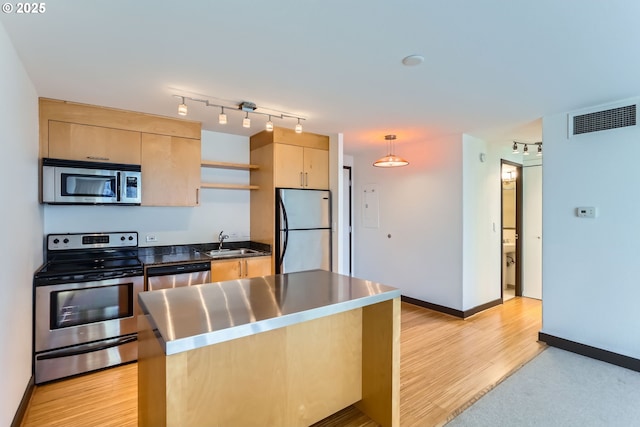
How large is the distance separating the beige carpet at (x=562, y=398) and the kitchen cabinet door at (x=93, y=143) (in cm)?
371

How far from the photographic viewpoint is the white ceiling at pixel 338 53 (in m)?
1.64

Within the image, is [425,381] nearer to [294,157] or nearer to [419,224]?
[419,224]

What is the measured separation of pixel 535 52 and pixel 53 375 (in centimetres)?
442

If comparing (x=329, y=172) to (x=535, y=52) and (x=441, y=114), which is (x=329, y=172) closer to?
(x=441, y=114)

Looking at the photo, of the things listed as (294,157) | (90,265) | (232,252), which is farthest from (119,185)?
(294,157)

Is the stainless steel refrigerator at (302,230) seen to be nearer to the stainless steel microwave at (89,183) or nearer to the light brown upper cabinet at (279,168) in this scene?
the light brown upper cabinet at (279,168)

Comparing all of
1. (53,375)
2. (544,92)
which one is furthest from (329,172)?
(53,375)

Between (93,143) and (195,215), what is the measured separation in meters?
1.31

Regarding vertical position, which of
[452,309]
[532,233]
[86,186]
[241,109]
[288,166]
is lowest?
[452,309]

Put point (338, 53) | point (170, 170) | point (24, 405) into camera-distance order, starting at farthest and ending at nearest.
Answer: point (170, 170) < point (24, 405) < point (338, 53)

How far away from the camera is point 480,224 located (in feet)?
14.6

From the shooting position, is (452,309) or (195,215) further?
(452,309)

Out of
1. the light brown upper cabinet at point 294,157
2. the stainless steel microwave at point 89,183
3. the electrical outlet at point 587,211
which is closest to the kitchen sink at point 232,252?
the light brown upper cabinet at point 294,157

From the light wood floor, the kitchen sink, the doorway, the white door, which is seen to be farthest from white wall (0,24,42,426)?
the white door
